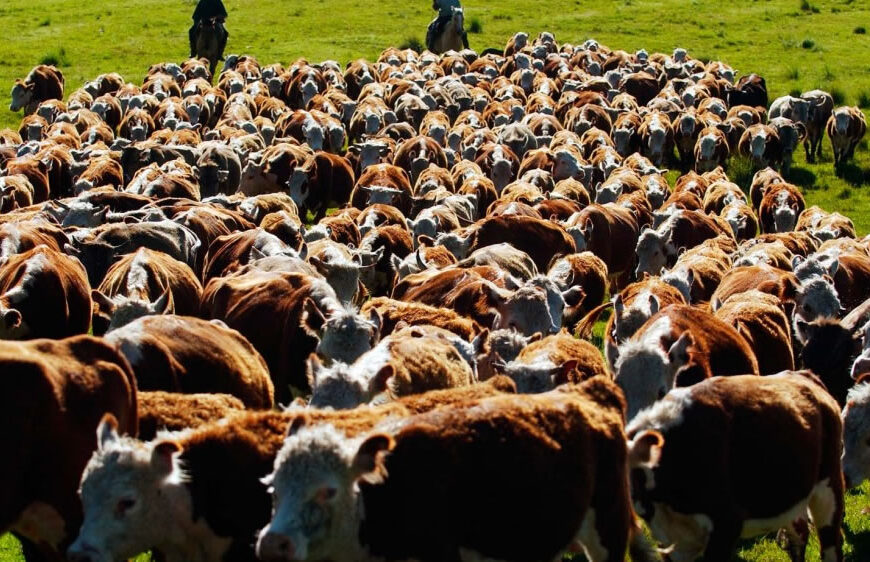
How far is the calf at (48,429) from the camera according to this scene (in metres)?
5.53

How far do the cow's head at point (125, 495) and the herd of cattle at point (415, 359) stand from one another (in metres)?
0.01

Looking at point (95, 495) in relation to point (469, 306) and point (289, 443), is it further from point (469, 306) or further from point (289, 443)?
point (469, 306)

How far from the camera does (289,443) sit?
509cm

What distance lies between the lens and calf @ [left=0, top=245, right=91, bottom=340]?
9.69 meters

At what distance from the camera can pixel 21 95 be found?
102 feet

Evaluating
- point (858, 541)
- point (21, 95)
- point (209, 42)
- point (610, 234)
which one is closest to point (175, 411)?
point (858, 541)

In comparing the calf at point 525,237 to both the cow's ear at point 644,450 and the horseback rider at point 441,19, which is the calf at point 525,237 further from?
the horseback rider at point 441,19

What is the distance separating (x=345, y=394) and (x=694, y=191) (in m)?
14.5

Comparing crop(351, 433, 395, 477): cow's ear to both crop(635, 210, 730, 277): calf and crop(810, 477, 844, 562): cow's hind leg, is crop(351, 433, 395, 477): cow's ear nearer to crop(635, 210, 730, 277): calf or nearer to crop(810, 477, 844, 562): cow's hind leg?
crop(810, 477, 844, 562): cow's hind leg

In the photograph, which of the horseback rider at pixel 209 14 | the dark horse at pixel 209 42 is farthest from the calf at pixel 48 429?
the horseback rider at pixel 209 14

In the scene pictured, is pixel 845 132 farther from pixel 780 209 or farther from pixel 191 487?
pixel 191 487

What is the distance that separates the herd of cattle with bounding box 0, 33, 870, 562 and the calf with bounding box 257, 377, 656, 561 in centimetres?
1

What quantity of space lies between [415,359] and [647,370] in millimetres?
1551

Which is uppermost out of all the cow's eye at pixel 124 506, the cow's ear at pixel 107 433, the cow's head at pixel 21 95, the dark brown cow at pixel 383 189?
the cow's ear at pixel 107 433
